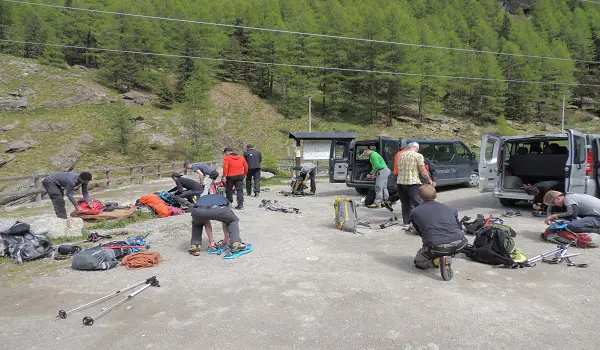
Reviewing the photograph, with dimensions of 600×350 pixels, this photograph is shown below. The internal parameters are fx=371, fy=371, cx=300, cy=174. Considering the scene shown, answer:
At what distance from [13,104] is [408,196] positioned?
116 feet

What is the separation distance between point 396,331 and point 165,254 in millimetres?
3985

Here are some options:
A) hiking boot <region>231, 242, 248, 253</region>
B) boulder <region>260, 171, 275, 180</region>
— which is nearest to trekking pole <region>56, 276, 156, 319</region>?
hiking boot <region>231, 242, 248, 253</region>

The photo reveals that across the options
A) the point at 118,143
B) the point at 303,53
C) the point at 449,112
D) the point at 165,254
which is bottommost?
the point at 165,254

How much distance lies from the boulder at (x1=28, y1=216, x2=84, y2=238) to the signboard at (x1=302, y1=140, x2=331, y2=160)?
12.8 m

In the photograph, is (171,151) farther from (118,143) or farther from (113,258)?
(113,258)

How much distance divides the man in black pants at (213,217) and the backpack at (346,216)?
2.23 m

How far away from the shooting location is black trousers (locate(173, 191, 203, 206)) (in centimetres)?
936

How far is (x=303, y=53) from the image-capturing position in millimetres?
47312

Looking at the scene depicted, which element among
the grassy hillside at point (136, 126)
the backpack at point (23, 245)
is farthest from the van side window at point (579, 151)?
the grassy hillside at point (136, 126)

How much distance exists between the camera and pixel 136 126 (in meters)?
32.8

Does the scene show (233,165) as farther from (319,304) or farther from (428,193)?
(319,304)

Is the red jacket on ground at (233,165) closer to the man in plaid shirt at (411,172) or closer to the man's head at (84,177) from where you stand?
the man's head at (84,177)

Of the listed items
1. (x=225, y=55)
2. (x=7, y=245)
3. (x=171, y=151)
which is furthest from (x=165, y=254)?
(x=225, y=55)

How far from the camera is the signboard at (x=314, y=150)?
62.2 ft
